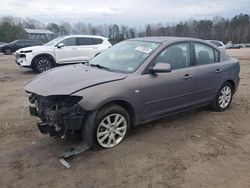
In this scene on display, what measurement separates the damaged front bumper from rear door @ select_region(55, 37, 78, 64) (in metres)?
9.24

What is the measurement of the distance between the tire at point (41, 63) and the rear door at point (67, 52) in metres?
0.38

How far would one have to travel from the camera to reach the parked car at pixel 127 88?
431 cm

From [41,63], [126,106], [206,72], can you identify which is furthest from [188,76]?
[41,63]

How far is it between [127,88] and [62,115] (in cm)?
103

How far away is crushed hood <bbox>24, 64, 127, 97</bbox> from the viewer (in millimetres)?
4328

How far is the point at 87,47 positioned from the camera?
46.6 feet

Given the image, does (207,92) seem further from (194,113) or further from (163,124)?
(163,124)

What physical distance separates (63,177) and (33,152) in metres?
0.91

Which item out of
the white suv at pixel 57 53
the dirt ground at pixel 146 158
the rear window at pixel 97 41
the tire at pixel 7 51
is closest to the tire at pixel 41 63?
the white suv at pixel 57 53

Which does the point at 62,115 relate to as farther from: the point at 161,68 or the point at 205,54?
the point at 205,54

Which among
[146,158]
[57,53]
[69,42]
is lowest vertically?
[146,158]

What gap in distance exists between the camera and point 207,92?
19.8 feet

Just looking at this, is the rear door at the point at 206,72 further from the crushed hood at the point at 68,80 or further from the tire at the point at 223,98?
the crushed hood at the point at 68,80

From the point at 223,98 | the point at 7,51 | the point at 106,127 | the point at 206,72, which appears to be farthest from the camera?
the point at 7,51
